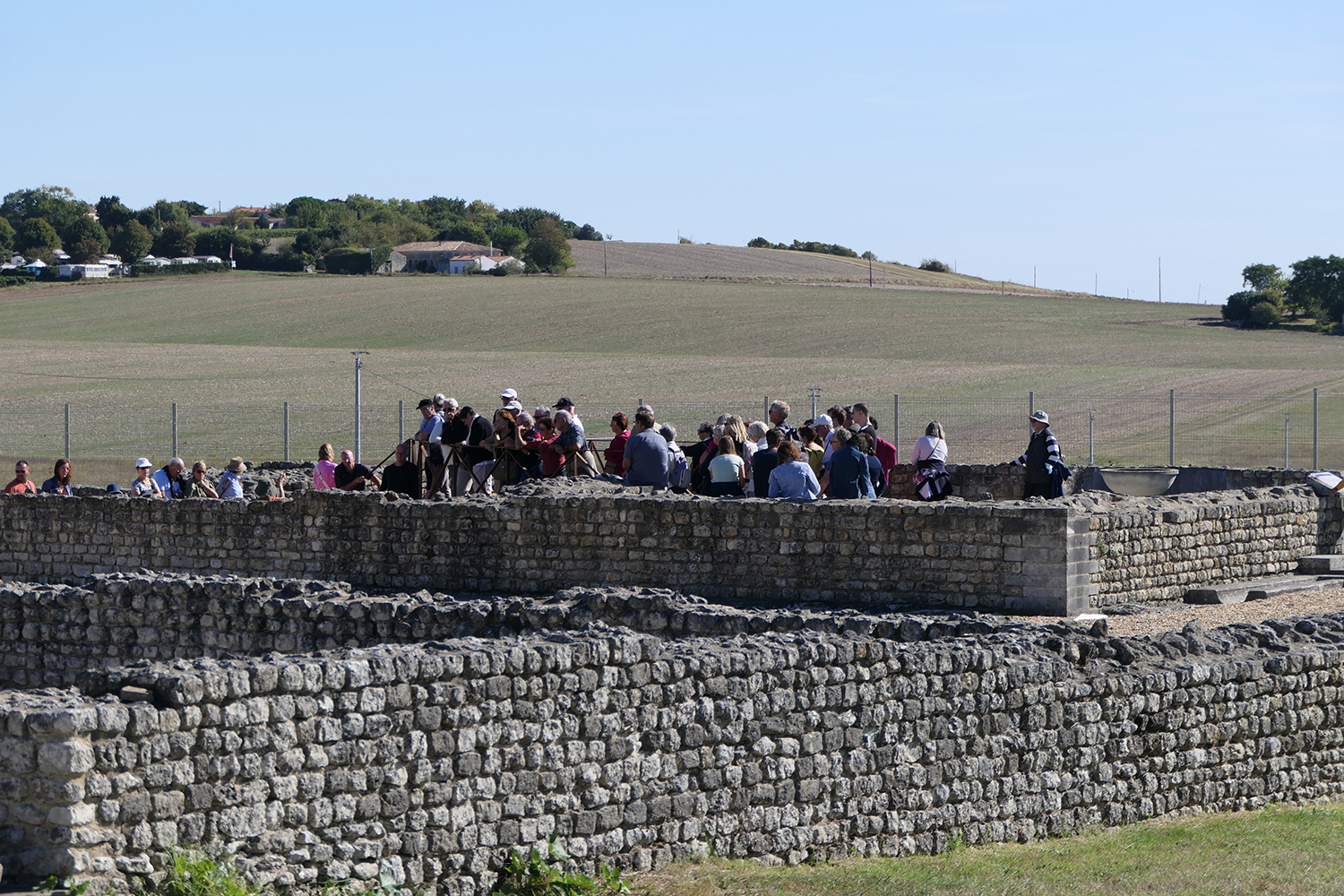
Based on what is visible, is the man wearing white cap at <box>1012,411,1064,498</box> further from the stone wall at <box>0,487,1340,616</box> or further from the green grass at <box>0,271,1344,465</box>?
the green grass at <box>0,271,1344,465</box>

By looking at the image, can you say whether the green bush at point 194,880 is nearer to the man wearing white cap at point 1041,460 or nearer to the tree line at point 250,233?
the man wearing white cap at point 1041,460

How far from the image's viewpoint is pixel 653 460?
56.0ft

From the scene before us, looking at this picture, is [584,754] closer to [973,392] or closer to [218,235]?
[973,392]

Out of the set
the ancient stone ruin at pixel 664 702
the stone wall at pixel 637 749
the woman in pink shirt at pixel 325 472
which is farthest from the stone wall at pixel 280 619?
the woman in pink shirt at pixel 325 472

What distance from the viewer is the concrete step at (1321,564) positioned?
17953 millimetres

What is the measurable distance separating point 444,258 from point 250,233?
18824 mm

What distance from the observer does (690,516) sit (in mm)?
15570

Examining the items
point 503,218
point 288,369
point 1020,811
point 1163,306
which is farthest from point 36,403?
point 503,218

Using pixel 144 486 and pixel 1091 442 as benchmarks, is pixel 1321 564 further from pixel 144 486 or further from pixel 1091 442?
pixel 144 486

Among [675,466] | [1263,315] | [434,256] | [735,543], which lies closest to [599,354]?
[1263,315]

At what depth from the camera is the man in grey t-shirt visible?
1706cm

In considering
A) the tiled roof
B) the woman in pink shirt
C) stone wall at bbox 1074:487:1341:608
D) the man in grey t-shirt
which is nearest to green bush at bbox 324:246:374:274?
the tiled roof

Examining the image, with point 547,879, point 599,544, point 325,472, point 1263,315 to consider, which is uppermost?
point 1263,315

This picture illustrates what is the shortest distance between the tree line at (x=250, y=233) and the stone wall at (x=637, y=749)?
271 ft
